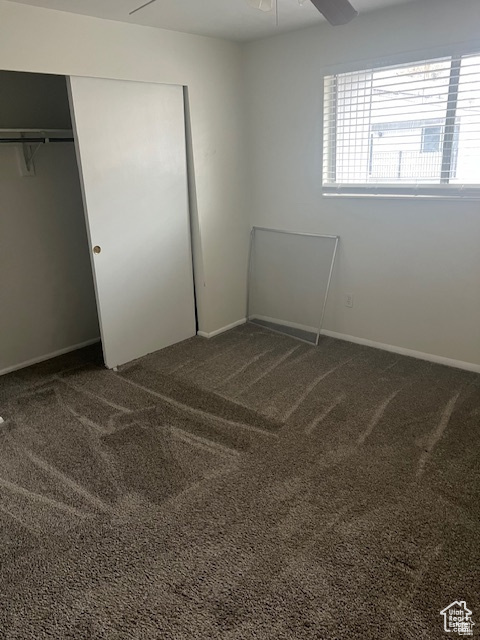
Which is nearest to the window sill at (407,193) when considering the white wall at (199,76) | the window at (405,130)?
the window at (405,130)

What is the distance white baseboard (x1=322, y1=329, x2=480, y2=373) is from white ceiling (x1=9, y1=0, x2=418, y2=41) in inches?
91.4

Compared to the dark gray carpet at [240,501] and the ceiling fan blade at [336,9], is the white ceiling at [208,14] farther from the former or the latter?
the dark gray carpet at [240,501]

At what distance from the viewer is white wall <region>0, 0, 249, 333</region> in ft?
9.09

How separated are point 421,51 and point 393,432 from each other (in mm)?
2400

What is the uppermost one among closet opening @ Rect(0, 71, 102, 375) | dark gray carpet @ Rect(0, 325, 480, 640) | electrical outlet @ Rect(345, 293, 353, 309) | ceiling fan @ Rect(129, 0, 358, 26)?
ceiling fan @ Rect(129, 0, 358, 26)

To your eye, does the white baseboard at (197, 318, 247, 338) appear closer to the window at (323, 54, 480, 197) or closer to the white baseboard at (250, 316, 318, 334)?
the white baseboard at (250, 316, 318, 334)

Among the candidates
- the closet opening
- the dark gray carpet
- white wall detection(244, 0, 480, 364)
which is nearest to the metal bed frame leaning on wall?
white wall detection(244, 0, 480, 364)

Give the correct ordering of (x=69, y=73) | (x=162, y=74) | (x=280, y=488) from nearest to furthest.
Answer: (x=280, y=488)
(x=69, y=73)
(x=162, y=74)

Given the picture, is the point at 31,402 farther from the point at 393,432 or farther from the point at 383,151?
the point at 383,151

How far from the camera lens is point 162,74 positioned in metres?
3.44

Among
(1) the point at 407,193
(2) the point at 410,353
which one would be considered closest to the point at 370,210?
(1) the point at 407,193

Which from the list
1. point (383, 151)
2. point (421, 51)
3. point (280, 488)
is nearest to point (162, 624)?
point (280, 488)

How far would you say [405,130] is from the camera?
11.0 ft

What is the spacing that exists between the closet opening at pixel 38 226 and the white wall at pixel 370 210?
1.53m
